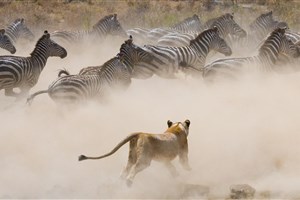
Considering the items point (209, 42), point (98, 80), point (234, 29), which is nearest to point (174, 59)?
Result: point (209, 42)

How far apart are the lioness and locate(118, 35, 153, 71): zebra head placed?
4983mm

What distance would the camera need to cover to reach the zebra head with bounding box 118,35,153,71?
1342 centimetres

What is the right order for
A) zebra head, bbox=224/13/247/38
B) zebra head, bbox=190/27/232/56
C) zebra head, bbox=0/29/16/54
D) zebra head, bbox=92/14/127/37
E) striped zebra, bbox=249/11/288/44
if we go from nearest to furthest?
zebra head, bbox=190/27/232/56
zebra head, bbox=0/29/16/54
zebra head, bbox=224/13/247/38
striped zebra, bbox=249/11/288/44
zebra head, bbox=92/14/127/37

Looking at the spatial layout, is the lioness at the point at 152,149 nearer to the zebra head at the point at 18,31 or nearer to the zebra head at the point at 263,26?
the zebra head at the point at 263,26

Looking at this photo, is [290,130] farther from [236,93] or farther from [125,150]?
[125,150]

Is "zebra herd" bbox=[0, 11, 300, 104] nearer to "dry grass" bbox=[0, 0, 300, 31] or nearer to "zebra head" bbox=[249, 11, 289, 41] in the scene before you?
"zebra head" bbox=[249, 11, 289, 41]

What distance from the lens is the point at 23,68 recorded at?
526 inches

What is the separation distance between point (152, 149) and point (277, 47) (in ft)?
23.8

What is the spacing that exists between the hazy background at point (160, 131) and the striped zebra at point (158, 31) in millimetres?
4535

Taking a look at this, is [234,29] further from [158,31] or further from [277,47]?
[277,47]

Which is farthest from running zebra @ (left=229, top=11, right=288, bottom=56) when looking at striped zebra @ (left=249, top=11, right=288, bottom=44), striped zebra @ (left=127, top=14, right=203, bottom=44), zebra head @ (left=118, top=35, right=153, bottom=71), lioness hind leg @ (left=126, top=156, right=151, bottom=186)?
lioness hind leg @ (left=126, top=156, right=151, bottom=186)

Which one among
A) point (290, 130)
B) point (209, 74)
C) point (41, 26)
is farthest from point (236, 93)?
point (41, 26)

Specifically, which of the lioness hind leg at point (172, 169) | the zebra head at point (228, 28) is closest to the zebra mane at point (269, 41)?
the zebra head at point (228, 28)

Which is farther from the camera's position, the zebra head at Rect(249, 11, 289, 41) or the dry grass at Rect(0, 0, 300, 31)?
the dry grass at Rect(0, 0, 300, 31)
